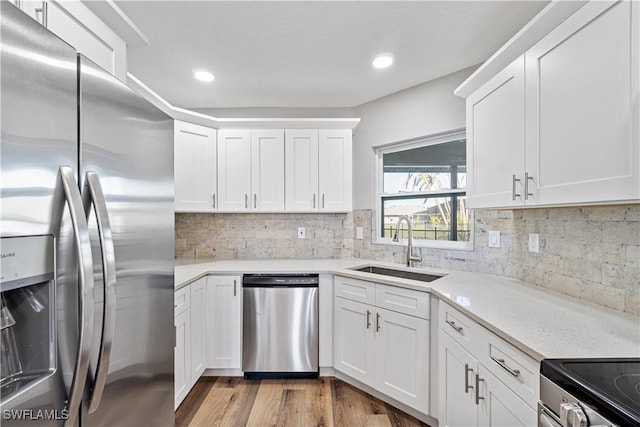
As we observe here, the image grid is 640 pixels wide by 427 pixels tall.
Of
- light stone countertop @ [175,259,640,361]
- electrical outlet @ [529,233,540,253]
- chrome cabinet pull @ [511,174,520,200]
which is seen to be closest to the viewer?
light stone countertop @ [175,259,640,361]

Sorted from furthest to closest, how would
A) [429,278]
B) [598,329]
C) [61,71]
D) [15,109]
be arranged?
[429,278] < [598,329] < [61,71] < [15,109]

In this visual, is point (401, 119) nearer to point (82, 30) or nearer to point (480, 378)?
point (480, 378)

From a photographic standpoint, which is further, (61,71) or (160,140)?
(160,140)

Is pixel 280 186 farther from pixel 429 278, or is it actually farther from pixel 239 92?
pixel 429 278

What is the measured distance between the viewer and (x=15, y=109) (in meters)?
0.64

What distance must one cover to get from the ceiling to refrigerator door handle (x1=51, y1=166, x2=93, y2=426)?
146cm

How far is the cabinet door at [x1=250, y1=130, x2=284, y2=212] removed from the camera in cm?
301

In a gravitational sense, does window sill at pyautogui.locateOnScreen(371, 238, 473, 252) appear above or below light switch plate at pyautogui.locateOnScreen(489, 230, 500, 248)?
below

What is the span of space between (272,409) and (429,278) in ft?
4.87

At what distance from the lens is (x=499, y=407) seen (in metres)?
1.22

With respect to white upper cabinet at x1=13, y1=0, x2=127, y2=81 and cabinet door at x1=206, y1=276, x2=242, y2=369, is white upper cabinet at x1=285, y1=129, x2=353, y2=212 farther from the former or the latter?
white upper cabinet at x1=13, y1=0, x2=127, y2=81

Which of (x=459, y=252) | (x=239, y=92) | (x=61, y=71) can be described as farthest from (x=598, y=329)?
(x=239, y=92)

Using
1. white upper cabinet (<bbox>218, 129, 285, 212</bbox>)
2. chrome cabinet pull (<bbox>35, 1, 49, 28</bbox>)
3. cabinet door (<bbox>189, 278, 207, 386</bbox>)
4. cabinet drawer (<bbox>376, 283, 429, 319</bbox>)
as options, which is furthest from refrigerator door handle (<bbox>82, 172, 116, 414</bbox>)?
white upper cabinet (<bbox>218, 129, 285, 212</bbox>)

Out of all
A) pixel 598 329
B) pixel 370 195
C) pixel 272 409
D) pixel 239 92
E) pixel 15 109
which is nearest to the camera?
pixel 15 109
